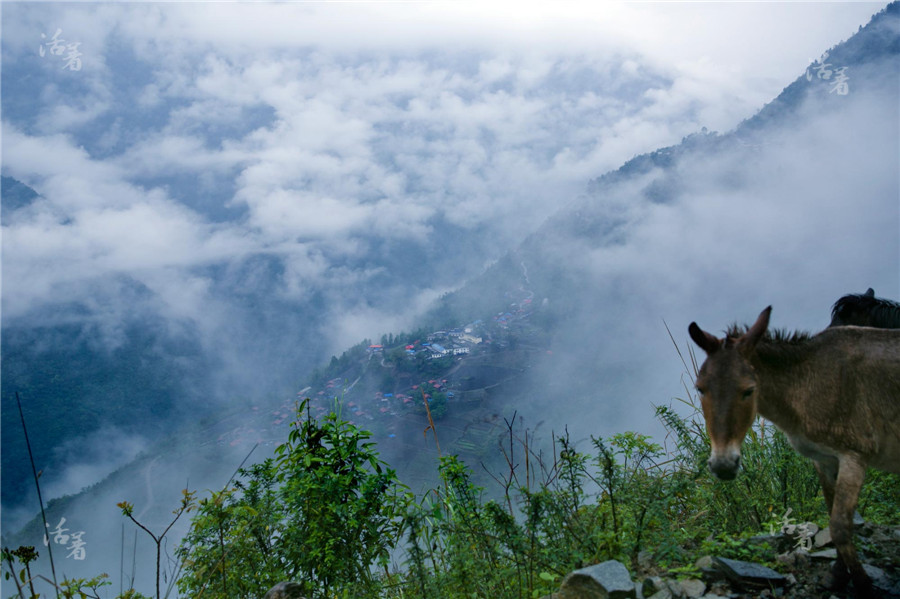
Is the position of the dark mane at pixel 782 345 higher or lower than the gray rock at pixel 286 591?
higher

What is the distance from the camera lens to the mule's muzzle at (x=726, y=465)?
9.86 feet

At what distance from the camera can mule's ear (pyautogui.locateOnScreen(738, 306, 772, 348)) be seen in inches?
130

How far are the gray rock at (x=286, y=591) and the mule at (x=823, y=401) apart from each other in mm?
2995

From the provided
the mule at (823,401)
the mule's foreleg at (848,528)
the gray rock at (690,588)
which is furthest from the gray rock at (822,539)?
the gray rock at (690,588)

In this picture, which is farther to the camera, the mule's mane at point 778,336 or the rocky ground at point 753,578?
the mule's mane at point 778,336

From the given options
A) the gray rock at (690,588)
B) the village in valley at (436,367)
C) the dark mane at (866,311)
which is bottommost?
the gray rock at (690,588)

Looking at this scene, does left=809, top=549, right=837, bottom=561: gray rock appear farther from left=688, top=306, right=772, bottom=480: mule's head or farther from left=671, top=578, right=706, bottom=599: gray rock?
left=688, top=306, right=772, bottom=480: mule's head

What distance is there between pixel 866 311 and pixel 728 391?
9.64ft

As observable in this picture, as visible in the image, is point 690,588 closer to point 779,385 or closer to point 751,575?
point 751,575

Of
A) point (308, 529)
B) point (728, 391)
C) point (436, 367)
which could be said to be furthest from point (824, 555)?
point (436, 367)

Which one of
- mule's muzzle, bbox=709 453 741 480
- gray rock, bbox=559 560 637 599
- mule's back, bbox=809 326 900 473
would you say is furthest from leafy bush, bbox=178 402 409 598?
mule's back, bbox=809 326 900 473

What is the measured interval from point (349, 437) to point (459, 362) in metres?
40.1

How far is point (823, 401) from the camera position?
3.37 metres

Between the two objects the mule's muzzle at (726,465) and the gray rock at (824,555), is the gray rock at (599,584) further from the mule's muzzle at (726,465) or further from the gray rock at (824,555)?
the gray rock at (824,555)
